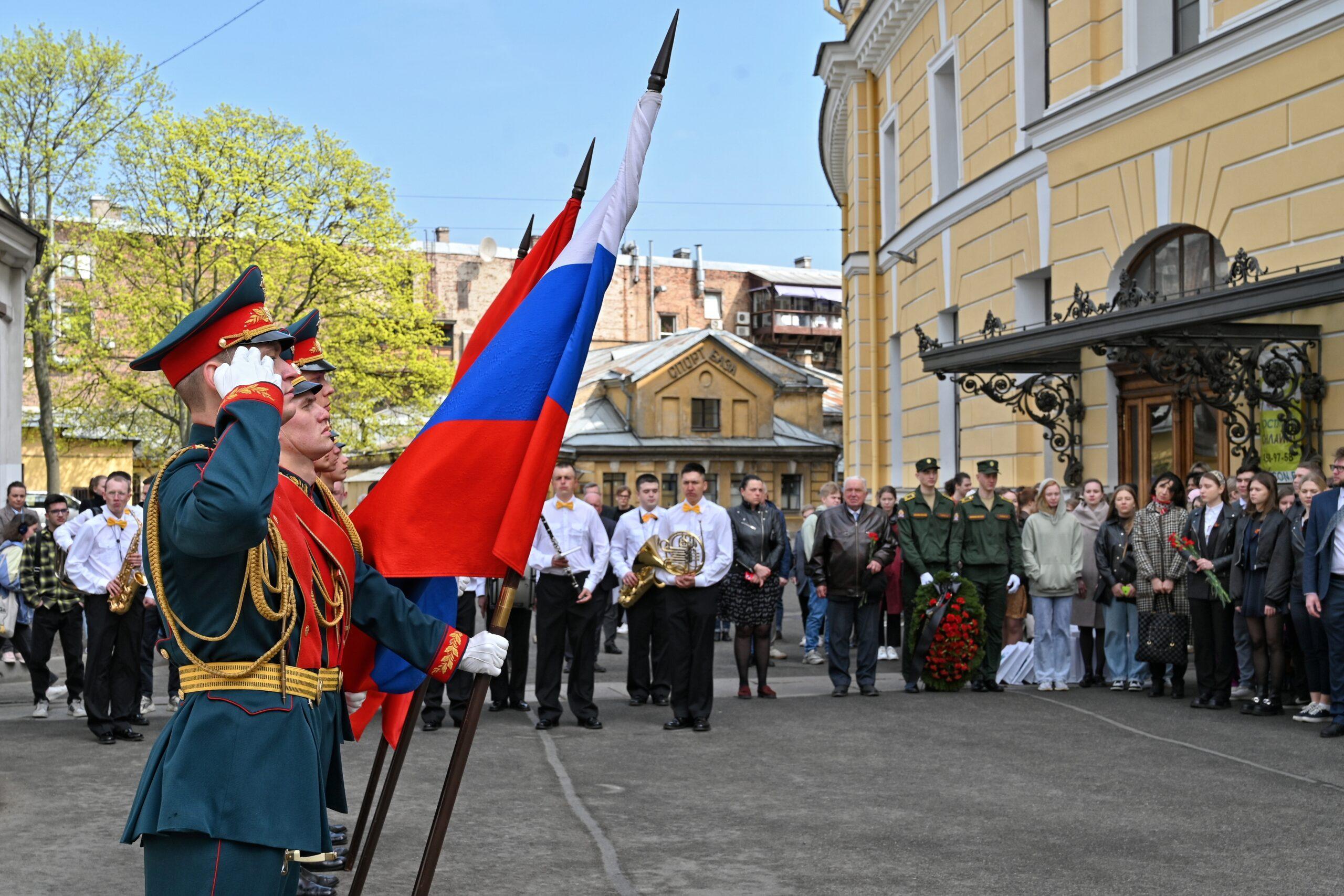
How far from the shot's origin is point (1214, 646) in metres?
11.3

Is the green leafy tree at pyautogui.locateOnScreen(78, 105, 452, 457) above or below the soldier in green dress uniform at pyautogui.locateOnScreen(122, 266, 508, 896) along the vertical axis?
above

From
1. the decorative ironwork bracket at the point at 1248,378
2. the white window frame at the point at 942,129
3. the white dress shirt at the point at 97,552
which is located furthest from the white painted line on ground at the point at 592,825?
the white window frame at the point at 942,129

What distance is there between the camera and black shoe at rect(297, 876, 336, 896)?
5.87 meters

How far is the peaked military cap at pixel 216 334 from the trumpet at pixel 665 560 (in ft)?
24.8

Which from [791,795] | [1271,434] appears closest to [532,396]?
[791,795]

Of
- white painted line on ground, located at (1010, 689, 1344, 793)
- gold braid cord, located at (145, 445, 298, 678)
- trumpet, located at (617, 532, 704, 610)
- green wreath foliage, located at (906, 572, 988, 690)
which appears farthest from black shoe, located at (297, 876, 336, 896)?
green wreath foliage, located at (906, 572, 988, 690)

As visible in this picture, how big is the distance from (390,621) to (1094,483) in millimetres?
10850

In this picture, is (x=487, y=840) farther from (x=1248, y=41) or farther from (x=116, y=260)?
(x=116, y=260)

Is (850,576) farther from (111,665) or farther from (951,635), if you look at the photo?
(111,665)

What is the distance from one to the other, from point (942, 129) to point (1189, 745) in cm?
1175

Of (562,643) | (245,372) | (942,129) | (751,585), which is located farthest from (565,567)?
(942,129)

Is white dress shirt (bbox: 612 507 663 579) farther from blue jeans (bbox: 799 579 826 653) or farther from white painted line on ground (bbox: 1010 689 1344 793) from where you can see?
blue jeans (bbox: 799 579 826 653)

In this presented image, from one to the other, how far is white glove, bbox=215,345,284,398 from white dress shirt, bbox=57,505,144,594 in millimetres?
7699

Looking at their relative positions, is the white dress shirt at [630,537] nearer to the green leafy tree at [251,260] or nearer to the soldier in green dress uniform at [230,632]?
the soldier in green dress uniform at [230,632]
